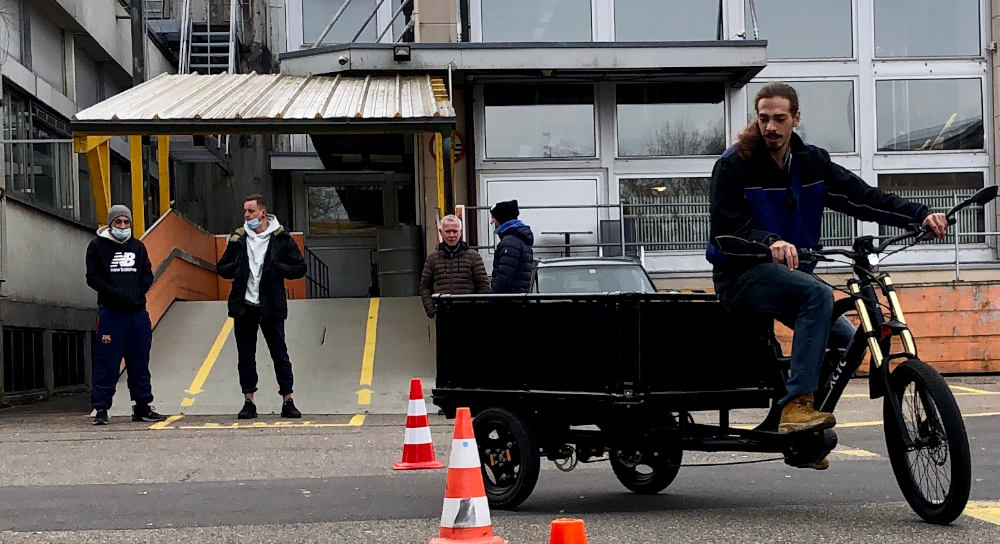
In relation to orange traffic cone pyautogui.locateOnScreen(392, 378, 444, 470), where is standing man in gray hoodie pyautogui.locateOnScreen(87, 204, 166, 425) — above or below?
above

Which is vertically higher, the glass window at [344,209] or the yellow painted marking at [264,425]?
the glass window at [344,209]

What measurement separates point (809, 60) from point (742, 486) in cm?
1471

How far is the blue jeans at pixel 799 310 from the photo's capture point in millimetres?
5816

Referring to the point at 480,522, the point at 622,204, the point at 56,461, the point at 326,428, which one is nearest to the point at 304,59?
the point at 622,204

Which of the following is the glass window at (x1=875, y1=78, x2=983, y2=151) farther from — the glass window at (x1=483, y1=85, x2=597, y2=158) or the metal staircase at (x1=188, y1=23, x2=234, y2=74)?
the metal staircase at (x1=188, y1=23, x2=234, y2=74)

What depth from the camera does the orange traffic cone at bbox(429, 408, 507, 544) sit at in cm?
502

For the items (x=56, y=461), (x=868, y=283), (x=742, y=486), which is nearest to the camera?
(x=868, y=283)

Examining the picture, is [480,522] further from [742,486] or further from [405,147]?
[405,147]

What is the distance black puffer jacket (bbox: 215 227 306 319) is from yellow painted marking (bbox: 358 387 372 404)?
4.67 ft

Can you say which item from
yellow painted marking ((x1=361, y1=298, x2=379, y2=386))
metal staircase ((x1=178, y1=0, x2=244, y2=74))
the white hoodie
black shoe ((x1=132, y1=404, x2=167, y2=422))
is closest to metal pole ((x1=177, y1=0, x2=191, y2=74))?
metal staircase ((x1=178, y1=0, x2=244, y2=74))

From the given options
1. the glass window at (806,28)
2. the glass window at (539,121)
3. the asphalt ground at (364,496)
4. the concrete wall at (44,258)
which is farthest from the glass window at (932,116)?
the concrete wall at (44,258)

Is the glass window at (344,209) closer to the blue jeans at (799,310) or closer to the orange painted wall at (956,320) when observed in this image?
the orange painted wall at (956,320)

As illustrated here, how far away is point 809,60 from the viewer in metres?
20.8

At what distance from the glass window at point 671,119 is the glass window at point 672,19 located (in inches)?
33.6
